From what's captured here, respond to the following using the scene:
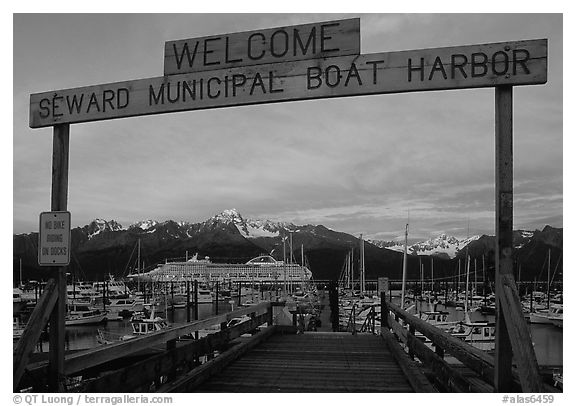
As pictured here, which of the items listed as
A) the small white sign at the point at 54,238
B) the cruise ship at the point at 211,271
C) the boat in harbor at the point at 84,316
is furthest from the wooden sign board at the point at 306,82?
the cruise ship at the point at 211,271

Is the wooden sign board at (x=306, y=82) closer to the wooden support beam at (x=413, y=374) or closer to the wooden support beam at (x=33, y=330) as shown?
the wooden support beam at (x=33, y=330)

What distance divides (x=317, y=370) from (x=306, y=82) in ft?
12.9

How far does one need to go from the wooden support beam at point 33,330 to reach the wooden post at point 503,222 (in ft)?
12.2

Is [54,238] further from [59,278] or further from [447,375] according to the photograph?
[447,375]

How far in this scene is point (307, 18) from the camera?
17.5 feet

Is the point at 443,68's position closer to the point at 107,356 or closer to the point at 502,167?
the point at 502,167

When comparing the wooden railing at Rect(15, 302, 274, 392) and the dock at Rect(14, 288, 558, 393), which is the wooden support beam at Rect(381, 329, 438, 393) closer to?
the dock at Rect(14, 288, 558, 393)

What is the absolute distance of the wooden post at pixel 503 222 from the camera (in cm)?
429

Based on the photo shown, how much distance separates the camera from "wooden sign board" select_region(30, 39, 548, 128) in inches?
179

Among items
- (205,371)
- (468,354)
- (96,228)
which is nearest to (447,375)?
(468,354)

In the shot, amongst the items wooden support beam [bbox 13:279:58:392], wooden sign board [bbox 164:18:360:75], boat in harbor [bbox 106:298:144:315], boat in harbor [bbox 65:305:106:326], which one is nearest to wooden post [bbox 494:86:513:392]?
wooden sign board [bbox 164:18:360:75]
